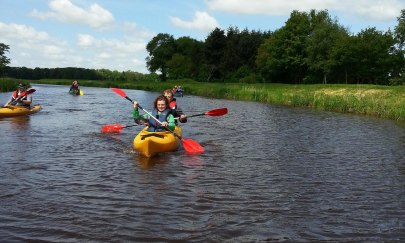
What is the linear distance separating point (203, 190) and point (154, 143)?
2891mm

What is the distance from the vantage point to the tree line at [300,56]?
41406 millimetres

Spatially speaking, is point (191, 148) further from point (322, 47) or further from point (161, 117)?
point (322, 47)

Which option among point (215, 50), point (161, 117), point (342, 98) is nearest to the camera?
point (161, 117)

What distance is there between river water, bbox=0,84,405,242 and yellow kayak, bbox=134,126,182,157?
214 millimetres

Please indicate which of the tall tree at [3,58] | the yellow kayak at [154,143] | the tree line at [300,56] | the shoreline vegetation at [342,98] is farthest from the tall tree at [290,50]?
the yellow kayak at [154,143]

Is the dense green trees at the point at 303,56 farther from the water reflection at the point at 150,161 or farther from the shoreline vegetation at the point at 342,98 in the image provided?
the water reflection at the point at 150,161

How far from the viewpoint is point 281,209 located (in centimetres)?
641

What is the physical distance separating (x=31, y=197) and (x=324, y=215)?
4399 millimetres

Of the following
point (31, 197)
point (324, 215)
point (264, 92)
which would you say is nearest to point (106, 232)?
point (31, 197)

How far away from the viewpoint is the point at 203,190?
24.0 ft

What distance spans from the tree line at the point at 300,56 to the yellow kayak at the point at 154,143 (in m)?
33.6

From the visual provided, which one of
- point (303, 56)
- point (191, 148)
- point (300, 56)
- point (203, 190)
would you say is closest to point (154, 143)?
point (191, 148)

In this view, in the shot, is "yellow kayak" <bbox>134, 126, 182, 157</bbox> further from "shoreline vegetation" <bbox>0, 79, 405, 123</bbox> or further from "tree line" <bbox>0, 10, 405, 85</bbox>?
"tree line" <bbox>0, 10, 405, 85</bbox>

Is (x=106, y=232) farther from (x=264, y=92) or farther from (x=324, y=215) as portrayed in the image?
(x=264, y=92)
